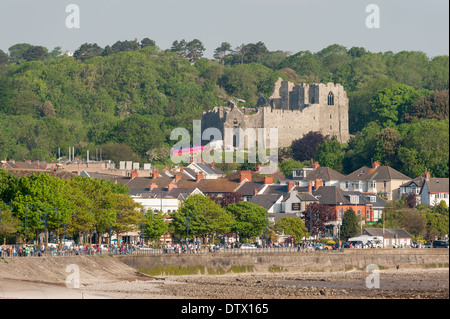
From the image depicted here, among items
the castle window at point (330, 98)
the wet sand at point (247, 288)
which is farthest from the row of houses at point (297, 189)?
the castle window at point (330, 98)

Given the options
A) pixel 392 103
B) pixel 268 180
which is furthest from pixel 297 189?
pixel 392 103

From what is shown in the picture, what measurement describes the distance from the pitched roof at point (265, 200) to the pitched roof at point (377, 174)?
56.6 feet

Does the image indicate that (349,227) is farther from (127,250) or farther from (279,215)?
(127,250)

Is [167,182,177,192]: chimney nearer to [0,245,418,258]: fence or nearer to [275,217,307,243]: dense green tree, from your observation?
[275,217,307,243]: dense green tree

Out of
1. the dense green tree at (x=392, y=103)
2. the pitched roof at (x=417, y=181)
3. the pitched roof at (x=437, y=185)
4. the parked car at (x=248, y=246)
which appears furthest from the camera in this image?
the dense green tree at (x=392, y=103)

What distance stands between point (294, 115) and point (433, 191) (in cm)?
5144

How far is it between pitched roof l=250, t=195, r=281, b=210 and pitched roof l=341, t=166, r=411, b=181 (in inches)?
679

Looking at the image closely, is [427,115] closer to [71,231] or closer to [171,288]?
[71,231]

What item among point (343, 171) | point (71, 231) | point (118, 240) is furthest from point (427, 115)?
point (71, 231)

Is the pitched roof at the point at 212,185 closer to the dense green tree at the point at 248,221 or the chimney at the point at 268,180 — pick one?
the chimney at the point at 268,180

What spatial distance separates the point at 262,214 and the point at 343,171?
48.8 meters

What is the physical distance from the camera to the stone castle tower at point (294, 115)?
155000mm

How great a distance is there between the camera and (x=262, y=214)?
92.9 meters

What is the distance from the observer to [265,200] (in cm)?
10775
